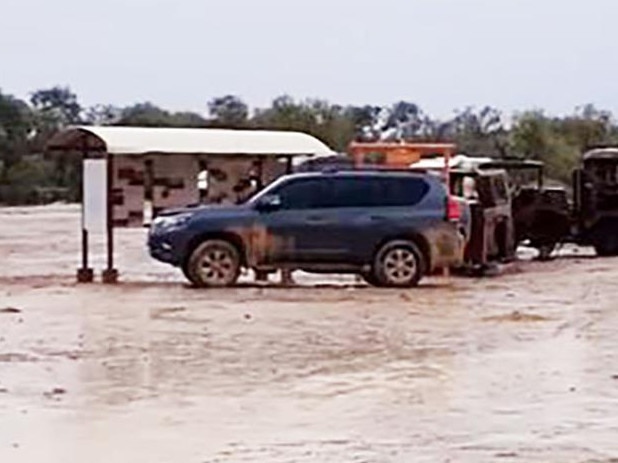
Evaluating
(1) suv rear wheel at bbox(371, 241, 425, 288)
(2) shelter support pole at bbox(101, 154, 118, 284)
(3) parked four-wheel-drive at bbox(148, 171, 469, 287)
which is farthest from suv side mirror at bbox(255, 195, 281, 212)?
(2) shelter support pole at bbox(101, 154, 118, 284)

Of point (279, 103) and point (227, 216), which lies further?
point (279, 103)

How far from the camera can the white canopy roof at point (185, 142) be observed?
2950 cm

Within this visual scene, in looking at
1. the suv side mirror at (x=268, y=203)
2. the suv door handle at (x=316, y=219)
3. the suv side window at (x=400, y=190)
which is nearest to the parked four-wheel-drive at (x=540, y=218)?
the suv side window at (x=400, y=190)

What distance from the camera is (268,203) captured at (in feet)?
87.7

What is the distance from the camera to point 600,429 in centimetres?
1227

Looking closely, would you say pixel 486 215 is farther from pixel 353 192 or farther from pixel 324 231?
pixel 324 231

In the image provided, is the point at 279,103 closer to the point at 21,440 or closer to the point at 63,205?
the point at 63,205

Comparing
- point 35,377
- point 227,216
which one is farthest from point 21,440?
point 227,216

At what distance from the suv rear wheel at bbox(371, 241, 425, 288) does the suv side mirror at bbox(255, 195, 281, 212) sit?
1.68 metres

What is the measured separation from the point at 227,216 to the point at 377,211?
7.30 feet

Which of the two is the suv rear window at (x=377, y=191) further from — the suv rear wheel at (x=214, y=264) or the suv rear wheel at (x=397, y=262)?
the suv rear wheel at (x=214, y=264)

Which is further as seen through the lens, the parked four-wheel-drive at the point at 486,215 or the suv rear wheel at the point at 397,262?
the parked four-wheel-drive at the point at 486,215

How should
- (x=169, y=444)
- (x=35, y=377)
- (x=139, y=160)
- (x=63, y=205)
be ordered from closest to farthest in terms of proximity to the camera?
(x=169, y=444)
(x=35, y=377)
(x=139, y=160)
(x=63, y=205)

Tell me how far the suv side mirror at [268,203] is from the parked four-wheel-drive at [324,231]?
0.01 meters
